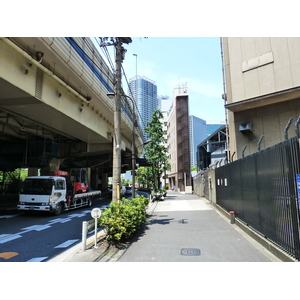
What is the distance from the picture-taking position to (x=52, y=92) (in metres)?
11.6

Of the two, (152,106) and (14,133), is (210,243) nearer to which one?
(152,106)

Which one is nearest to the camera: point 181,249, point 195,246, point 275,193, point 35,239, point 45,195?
point 275,193

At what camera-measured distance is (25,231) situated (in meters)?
9.51

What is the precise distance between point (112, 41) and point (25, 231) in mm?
8847

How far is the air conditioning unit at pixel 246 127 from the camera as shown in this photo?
1580cm

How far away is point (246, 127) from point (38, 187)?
1363 centimetres

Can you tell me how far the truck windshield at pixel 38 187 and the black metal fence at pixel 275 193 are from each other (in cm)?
1054

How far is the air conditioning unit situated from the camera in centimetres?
1580

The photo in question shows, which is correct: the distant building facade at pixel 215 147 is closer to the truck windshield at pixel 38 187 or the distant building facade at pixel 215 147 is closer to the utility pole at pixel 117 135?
the truck windshield at pixel 38 187

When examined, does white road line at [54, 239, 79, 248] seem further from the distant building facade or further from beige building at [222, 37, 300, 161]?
the distant building facade

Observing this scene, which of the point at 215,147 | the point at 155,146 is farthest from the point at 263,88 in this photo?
the point at 215,147

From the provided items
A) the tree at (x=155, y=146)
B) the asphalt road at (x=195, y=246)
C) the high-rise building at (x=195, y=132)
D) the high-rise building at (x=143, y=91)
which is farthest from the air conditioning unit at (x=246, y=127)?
the high-rise building at (x=195, y=132)

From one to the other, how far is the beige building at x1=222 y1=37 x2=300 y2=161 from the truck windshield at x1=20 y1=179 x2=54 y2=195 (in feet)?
37.9

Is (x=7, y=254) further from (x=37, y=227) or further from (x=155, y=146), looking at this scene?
(x=155, y=146)
